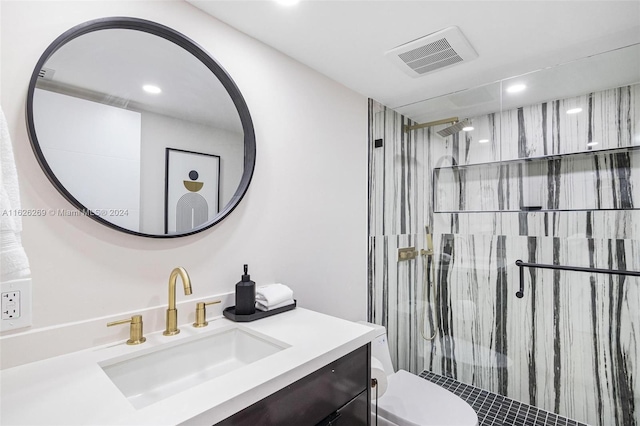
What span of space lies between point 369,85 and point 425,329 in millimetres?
1837

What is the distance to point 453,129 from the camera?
2281 mm

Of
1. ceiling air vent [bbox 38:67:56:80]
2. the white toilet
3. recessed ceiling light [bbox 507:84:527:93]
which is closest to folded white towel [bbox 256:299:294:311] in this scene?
the white toilet

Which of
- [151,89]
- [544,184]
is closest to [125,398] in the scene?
[151,89]

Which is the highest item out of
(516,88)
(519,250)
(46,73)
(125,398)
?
(516,88)

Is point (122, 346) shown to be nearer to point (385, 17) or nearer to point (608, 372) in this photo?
point (385, 17)

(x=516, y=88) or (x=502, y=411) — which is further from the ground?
(x=516, y=88)

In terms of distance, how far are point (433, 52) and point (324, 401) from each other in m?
1.69

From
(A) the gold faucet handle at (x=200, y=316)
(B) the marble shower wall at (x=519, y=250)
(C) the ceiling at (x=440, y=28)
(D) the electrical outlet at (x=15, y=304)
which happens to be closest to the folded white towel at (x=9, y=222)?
(D) the electrical outlet at (x=15, y=304)

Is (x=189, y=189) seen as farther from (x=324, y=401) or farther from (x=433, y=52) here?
(x=433, y=52)

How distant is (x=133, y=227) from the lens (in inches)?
46.2

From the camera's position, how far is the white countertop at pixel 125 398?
0.71m

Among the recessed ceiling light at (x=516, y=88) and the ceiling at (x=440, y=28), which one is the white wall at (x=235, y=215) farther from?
the recessed ceiling light at (x=516, y=88)

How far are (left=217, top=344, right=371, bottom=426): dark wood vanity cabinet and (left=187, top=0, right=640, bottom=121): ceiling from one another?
1406mm

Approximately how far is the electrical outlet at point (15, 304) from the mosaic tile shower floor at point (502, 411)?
2.36 metres
